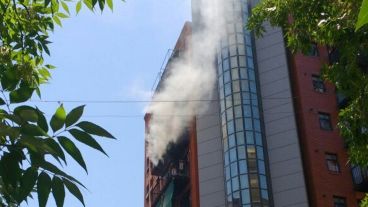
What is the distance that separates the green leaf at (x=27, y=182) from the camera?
1.70 metres

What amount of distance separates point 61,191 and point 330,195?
30568mm

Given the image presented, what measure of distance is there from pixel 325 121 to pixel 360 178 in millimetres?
4453

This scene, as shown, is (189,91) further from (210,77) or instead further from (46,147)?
(46,147)

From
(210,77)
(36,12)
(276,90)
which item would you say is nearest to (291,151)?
(276,90)

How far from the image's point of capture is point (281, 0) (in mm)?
9664

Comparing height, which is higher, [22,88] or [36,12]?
[36,12]

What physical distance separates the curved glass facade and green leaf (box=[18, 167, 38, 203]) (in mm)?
30199

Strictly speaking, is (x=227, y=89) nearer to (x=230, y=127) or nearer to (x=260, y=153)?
(x=230, y=127)

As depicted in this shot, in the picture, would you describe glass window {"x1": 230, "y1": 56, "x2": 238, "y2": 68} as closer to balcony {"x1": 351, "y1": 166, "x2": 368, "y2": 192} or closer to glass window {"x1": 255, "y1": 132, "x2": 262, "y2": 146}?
glass window {"x1": 255, "y1": 132, "x2": 262, "y2": 146}

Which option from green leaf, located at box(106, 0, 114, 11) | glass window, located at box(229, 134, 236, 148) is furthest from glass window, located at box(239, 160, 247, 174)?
green leaf, located at box(106, 0, 114, 11)

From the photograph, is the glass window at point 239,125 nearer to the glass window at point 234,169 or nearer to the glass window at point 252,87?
the glass window at point 234,169

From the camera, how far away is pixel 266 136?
33781 mm

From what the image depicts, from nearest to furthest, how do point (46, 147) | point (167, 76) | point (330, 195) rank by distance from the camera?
1. point (46, 147)
2. point (330, 195)
3. point (167, 76)

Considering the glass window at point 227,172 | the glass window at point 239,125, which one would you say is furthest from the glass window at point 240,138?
the glass window at point 227,172
